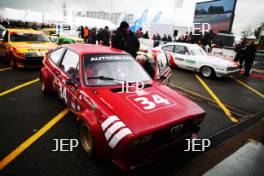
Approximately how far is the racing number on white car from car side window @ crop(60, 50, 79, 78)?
1.35m

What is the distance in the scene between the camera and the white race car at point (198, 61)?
7.87 meters

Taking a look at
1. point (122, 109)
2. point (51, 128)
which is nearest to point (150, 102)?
point (122, 109)

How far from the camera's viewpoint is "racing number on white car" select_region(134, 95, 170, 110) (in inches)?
102

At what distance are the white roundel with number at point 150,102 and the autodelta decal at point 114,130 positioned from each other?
0.41m

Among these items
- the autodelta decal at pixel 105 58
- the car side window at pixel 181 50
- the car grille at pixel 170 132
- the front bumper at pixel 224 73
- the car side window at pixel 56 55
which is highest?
the car side window at pixel 181 50

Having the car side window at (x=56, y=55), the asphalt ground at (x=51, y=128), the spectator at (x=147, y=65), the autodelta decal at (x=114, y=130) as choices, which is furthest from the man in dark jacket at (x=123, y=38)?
the autodelta decal at (x=114, y=130)

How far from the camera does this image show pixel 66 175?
2432mm

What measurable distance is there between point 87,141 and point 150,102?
3.54 feet

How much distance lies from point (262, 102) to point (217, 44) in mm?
10297

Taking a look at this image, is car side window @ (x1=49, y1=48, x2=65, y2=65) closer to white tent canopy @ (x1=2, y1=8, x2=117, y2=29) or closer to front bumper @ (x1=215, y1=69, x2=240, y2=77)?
front bumper @ (x1=215, y1=69, x2=240, y2=77)

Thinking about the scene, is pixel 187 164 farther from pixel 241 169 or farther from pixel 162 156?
pixel 241 169

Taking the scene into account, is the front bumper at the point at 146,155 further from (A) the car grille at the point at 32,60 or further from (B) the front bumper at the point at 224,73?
(B) the front bumper at the point at 224,73

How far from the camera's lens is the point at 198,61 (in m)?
8.48

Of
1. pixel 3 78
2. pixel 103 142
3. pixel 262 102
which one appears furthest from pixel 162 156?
pixel 3 78
